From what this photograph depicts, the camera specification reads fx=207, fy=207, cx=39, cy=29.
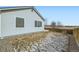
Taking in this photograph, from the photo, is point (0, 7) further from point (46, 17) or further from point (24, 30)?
point (46, 17)

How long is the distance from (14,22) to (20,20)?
9 centimetres

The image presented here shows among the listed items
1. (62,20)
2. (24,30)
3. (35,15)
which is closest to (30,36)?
(24,30)

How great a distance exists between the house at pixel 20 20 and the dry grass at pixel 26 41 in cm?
7

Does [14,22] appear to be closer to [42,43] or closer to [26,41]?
[26,41]

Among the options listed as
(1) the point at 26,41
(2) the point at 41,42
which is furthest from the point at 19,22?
(2) the point at 41,42

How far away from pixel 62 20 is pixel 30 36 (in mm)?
505

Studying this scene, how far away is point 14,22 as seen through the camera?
9.44 ft

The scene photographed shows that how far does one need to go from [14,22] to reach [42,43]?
1.63 ft

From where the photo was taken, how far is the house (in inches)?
111

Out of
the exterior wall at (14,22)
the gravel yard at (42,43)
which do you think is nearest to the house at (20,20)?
the exterior wall at (14,22)

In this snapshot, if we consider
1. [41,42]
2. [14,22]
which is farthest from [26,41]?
[14,22]

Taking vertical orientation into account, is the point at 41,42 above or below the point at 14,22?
below

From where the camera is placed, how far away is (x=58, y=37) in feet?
9.66
